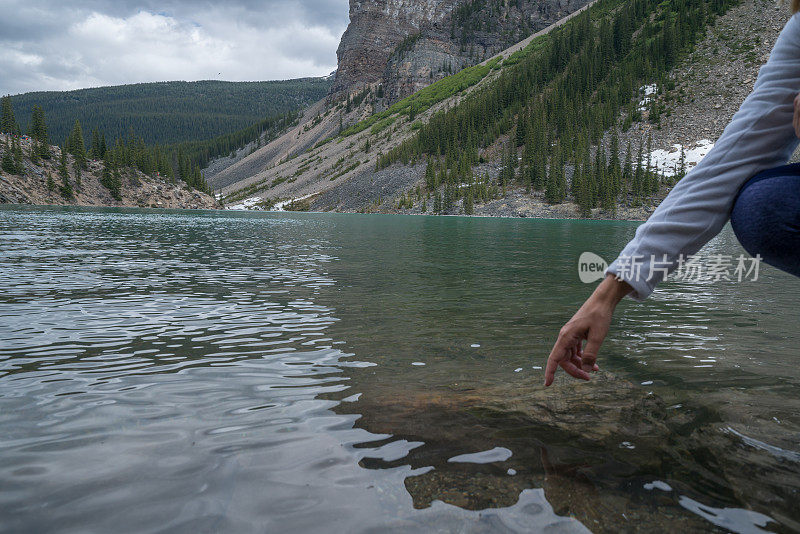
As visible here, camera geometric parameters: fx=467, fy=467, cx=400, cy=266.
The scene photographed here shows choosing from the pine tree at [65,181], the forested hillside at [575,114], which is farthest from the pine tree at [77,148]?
the forested hillside at [575,114]

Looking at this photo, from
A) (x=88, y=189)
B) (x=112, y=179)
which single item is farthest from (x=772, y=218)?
(x=112, y=179)

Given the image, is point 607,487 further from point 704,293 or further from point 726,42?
point 726,42

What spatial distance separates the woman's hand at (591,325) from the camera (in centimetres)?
181

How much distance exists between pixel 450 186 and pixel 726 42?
75.4 metres

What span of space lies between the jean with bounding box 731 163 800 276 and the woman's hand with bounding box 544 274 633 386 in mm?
485

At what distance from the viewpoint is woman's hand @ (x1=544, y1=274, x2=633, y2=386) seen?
1806mm

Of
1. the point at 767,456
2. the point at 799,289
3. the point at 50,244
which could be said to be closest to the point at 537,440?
the point at 767,456

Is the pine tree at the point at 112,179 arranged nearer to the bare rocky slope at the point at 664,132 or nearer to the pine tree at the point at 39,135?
the pine tree at the point at 39,135

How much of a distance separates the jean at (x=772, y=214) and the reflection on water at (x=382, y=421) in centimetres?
141

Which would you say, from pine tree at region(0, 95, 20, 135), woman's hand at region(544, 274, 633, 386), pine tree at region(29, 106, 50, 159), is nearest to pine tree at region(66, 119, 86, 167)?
pine tree at region(29, 106, 50, 159)

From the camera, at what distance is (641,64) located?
118m

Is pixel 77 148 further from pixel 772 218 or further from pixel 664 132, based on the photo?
pixel 772 218

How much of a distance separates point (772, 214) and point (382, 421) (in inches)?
112

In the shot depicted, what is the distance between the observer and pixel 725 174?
69.0 inches
